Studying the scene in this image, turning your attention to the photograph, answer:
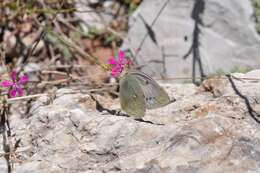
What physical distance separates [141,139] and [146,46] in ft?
6.88

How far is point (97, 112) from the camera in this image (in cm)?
296

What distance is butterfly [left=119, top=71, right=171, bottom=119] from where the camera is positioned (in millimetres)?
2729

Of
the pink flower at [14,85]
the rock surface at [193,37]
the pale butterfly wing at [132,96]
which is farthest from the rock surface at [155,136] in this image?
the rock surface at [193,37]

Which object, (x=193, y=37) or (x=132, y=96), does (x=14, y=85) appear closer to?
(x=132, y=96)

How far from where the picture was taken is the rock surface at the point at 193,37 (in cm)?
426

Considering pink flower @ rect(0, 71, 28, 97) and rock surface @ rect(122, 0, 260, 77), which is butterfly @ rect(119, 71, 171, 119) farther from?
rock surface @ rect(122, 0, 260, 77)

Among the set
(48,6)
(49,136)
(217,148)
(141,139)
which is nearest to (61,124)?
(49,136)

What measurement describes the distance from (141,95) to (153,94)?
0.25 feet

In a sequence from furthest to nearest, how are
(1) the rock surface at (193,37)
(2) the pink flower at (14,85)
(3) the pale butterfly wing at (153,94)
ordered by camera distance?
(1) the rock surface at (193,37) < (2) the pink flower at (14,85) < (3) the pale butterfly wing at (153,94)

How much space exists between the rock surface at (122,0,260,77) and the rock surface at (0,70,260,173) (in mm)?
1249

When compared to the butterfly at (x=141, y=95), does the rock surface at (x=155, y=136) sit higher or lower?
lower

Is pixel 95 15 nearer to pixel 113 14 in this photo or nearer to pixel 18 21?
pixel 113 14

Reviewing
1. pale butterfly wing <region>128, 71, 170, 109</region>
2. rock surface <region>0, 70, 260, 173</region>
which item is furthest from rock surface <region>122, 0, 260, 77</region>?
pale butterfly wing <region>128, 71, 170, 109</region>

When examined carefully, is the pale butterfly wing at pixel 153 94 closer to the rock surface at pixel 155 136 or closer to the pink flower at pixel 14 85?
the rock surface at pixel 155 136
